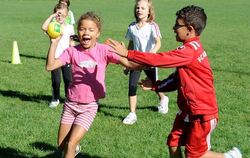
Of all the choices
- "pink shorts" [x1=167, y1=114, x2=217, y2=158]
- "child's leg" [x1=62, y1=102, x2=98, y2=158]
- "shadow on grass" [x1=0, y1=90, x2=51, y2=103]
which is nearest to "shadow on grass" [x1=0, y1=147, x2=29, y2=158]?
"child's leg" [x1=62, y1=102, x2=98, y2=158]

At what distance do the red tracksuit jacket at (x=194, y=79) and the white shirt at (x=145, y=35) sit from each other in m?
3.38

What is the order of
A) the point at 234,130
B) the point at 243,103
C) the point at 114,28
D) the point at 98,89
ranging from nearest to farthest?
the point at 98,89 < the point at 234,130 < the point at 243,103 < the point at 114,28

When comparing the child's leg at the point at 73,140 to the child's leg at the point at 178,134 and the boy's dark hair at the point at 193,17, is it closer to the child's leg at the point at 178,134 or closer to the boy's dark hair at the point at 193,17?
the child's leg at the point at 178,134

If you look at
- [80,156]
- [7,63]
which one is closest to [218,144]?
[80,156]

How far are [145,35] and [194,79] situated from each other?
11.6 ft

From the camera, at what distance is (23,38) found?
2156cm

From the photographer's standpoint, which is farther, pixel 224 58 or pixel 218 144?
pixel 224 58

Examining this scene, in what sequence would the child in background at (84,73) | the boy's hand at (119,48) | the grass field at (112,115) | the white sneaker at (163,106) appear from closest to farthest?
the boy's hand at (119,48) → the child in background at (84,73) → the grass field at (112,115) → the white sneaker at (163,106)

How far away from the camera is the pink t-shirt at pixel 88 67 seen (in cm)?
539

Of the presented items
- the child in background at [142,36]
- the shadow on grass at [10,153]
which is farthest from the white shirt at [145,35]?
the shadow on grass at [10,153]

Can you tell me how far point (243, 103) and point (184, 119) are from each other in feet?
15.8

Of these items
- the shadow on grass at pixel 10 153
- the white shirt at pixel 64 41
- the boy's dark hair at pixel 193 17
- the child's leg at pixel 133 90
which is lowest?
the shadow on grass at pixel 10 153

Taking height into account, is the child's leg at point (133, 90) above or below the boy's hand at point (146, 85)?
below

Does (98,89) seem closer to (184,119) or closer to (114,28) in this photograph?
(184,119)
